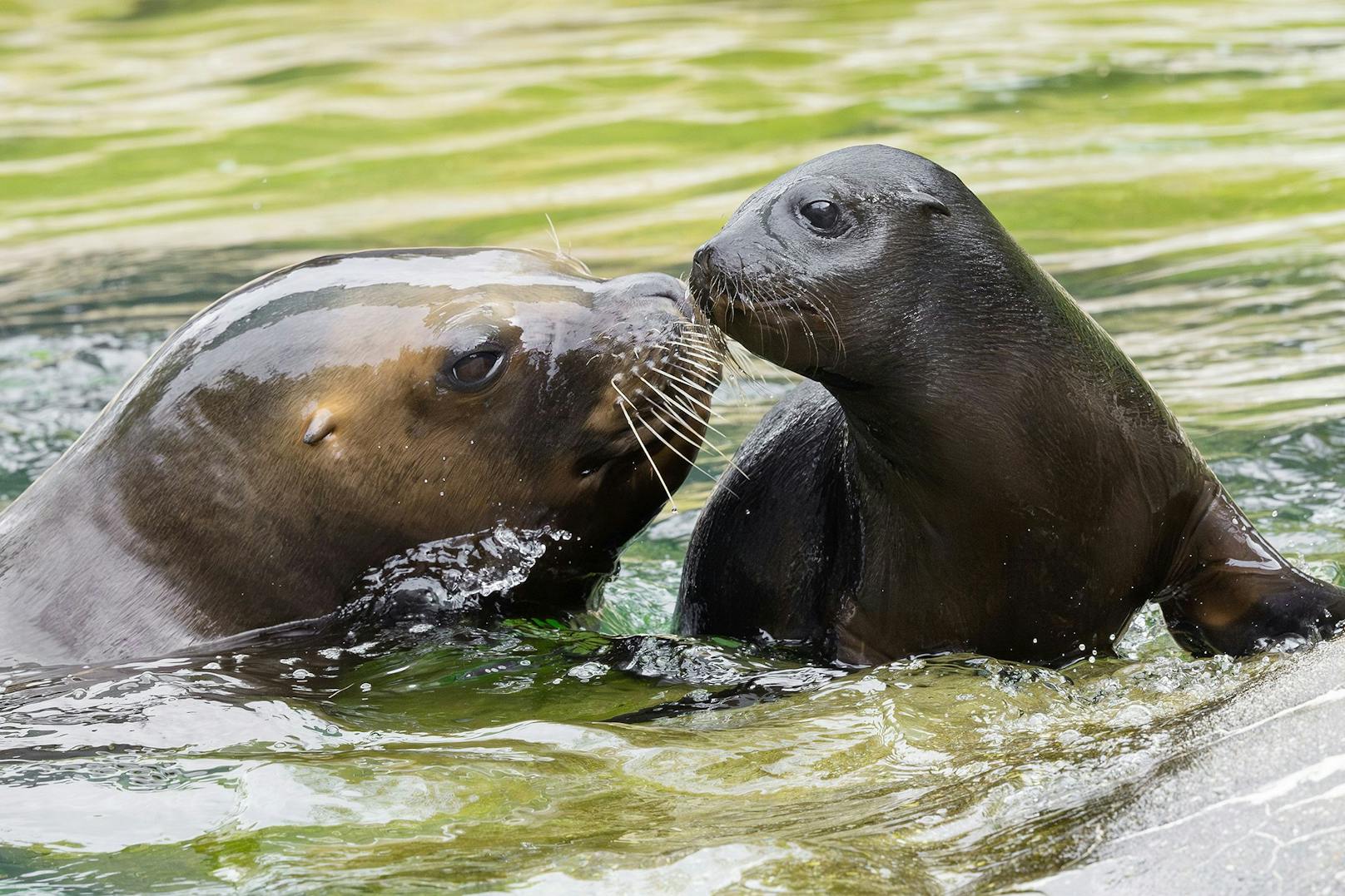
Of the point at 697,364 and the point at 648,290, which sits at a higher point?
the point at 648,290

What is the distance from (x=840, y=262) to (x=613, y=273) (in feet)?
17.6

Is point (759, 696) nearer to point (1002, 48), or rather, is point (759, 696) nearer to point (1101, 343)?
point (1101, 343)

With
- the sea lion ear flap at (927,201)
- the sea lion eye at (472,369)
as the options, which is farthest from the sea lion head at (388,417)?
the sea lion ear flap at (927,201)

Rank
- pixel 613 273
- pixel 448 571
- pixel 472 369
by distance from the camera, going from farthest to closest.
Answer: pixel 613 273, pixel 448 571, pixel 472 369

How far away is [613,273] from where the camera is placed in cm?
902

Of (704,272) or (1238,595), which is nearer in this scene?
(704,272)

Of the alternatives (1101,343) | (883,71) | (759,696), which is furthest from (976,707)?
(883,71)

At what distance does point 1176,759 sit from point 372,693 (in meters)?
1.77

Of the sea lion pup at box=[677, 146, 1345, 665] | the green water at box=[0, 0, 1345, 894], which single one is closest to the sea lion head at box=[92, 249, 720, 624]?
the green water at box=[0, 0, 1345, 894]

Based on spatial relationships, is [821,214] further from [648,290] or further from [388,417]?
[388,417]

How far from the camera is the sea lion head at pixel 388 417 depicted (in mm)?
4004

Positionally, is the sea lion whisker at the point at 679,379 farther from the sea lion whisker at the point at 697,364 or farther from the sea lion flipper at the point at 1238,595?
the sea lion flipper at the point at 1238,595

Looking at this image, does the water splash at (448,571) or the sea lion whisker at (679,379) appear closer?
the sea lion whisker at (679,379)

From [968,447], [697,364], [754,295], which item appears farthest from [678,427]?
[968,447]
